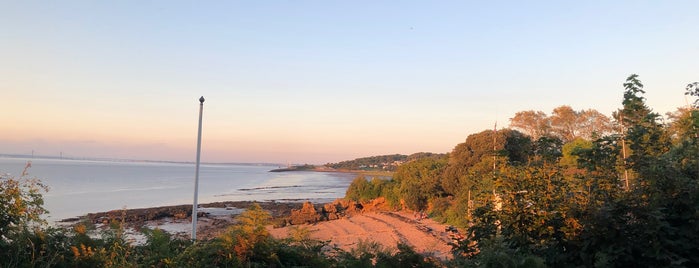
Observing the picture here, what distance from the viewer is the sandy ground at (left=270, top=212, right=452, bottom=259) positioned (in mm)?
21703

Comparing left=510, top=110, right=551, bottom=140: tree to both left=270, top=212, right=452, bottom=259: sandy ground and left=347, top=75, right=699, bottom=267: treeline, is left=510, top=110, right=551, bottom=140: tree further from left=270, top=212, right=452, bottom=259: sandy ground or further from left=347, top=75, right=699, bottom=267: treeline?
left=347, top=75, right=699, bottom=267: treeline

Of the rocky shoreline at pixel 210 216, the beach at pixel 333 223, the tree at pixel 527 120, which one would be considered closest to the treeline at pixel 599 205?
the beach at pixel 333 223

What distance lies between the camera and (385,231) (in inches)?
1014

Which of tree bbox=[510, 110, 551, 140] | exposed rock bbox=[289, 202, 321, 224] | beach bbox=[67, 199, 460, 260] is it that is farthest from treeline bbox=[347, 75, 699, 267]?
tree bbox=[510, 110, 551, 140]

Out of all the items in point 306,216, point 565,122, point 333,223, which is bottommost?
point 333,223

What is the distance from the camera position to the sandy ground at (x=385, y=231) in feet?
71.2

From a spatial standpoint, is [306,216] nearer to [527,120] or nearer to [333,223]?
[333,223]

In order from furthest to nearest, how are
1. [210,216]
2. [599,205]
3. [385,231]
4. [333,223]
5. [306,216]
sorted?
1. [210,216]
2. [306,216]
3. [333,223]
4. [385,231]
5. [599,205]

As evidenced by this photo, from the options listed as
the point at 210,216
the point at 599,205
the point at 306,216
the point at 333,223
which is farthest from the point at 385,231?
the point at 599,205

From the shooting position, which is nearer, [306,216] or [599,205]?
[599,205]

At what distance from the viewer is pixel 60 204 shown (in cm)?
4300

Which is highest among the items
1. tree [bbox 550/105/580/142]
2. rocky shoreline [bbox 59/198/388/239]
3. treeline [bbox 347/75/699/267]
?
tree [bbox 550/105/580/142]

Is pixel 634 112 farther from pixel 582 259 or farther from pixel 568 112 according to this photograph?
pixel 568 112

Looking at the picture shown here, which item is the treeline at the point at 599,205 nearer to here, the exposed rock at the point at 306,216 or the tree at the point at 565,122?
the exposed rock at the point at 306,216
